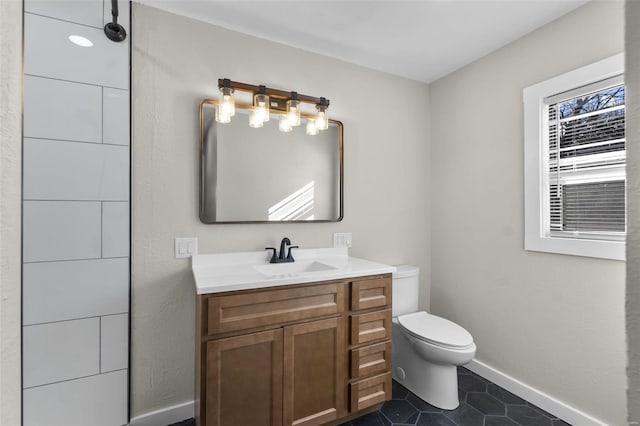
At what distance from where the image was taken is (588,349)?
1782 millimetres

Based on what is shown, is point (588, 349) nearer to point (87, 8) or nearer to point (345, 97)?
point (345, 97)

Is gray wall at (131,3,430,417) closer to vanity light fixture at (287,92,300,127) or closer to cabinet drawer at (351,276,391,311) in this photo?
vanity light fixture at (287,92,300,127)

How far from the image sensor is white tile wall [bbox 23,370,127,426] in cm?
156

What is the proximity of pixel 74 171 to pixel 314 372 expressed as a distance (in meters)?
1.66

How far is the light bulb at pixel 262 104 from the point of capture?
6.39ft

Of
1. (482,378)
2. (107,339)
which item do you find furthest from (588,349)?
(107,339)

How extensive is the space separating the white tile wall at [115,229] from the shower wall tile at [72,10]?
3.21 ft

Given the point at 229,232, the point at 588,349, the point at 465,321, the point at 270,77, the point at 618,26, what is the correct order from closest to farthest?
the point at 618,26 < the point at 588,349 < the point at 229,232 < the point at 270,77 < the point at 465,321

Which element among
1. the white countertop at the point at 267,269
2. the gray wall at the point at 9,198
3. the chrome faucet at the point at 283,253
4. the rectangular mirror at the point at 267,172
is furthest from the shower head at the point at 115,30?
the gray wall at the point at 9,198

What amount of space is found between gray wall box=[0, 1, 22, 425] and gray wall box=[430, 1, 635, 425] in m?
2.34

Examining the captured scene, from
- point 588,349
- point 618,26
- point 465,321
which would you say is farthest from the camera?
point 465,321

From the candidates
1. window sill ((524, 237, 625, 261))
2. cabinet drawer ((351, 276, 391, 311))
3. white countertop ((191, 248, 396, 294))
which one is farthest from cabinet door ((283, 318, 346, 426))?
window sill ((524, 237, 625, 261))

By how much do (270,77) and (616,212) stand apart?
2210 millimetres

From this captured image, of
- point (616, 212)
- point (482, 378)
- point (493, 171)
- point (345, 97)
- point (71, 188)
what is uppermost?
point (345, 97)
